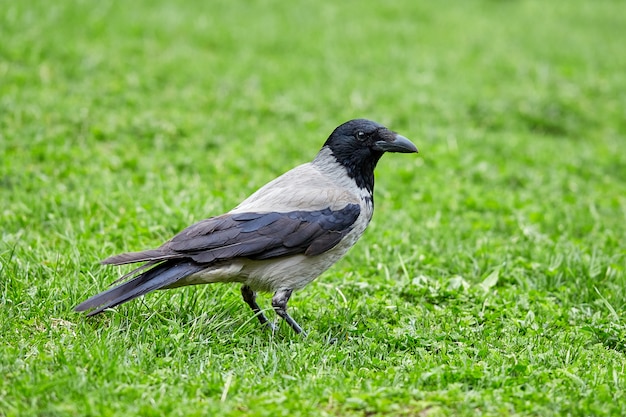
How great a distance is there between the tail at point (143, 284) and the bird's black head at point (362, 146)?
4.52 feet

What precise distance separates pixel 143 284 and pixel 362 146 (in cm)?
186

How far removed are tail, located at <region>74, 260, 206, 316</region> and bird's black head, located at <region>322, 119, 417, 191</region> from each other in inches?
54.2

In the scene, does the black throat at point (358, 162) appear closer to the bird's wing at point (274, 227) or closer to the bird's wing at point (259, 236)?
the bird's wing at point (274, 227)

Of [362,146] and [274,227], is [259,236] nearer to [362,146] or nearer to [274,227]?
[274,227]

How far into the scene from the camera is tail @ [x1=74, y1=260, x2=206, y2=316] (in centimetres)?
475

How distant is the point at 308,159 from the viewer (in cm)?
889

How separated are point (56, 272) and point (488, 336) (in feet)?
9.48

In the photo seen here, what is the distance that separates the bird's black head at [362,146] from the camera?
568 cm

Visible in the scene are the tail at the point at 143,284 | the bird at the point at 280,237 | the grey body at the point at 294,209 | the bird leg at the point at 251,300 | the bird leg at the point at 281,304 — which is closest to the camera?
the tail at the point at 143,284

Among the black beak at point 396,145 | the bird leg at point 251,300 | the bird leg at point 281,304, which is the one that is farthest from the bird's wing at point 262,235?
the black beak at point 396,145

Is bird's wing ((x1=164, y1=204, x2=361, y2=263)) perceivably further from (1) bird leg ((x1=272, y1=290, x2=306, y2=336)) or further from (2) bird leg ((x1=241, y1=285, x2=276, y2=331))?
(2) bird leg ((x1=241, y1=285, x2=276, y2=331))

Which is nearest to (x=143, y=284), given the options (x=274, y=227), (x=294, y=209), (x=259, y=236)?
(x=259, y=236)

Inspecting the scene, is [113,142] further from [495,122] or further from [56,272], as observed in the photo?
[495,122]

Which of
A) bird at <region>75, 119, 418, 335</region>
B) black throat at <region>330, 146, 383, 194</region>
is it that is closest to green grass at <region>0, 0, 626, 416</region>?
bird at <region>75, 119, 418, 335</region>
